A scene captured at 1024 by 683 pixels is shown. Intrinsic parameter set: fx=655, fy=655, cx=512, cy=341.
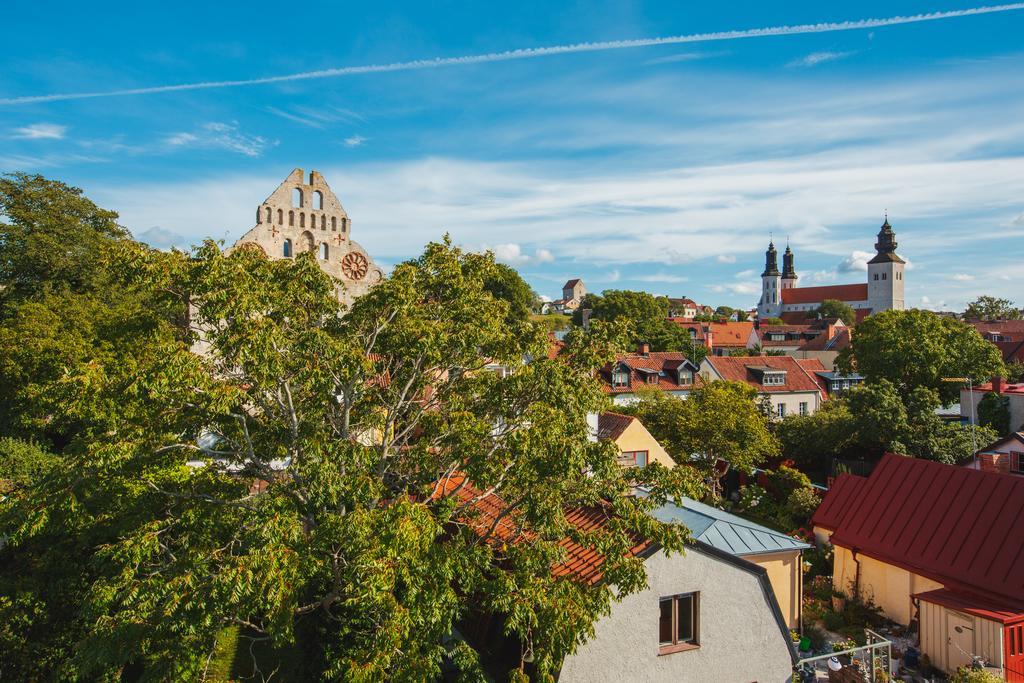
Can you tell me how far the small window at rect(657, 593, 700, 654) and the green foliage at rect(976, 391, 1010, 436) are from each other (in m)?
30.0

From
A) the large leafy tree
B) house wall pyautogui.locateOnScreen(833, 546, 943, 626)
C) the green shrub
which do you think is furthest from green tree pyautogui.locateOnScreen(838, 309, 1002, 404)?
the large leafy tree

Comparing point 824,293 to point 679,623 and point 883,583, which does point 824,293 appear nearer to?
point 883,583

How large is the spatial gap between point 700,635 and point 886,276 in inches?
5516

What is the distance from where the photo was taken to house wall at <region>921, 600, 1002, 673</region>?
45.1 feet

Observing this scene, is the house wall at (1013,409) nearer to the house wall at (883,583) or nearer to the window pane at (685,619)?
the house wall at (883,583)

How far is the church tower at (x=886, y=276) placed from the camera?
425ft

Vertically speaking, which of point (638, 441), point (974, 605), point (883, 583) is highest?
point (638, 441)

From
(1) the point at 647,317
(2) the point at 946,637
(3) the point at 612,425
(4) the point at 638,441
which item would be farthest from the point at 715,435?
(1) the point at 647,317

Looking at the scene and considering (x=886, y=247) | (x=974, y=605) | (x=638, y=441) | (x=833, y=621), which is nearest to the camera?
(x=974, y=605)

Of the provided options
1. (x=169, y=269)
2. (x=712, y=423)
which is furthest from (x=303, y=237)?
(x=169, y=269)

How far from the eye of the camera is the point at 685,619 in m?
12.0

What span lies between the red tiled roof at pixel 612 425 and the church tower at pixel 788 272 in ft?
494

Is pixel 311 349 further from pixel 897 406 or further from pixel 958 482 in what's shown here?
pixel 897 406

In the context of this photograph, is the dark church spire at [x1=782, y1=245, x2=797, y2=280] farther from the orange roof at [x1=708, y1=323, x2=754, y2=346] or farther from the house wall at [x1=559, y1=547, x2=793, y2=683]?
the house wall at [x1=559, y1=547, x2=793, y2=683]
